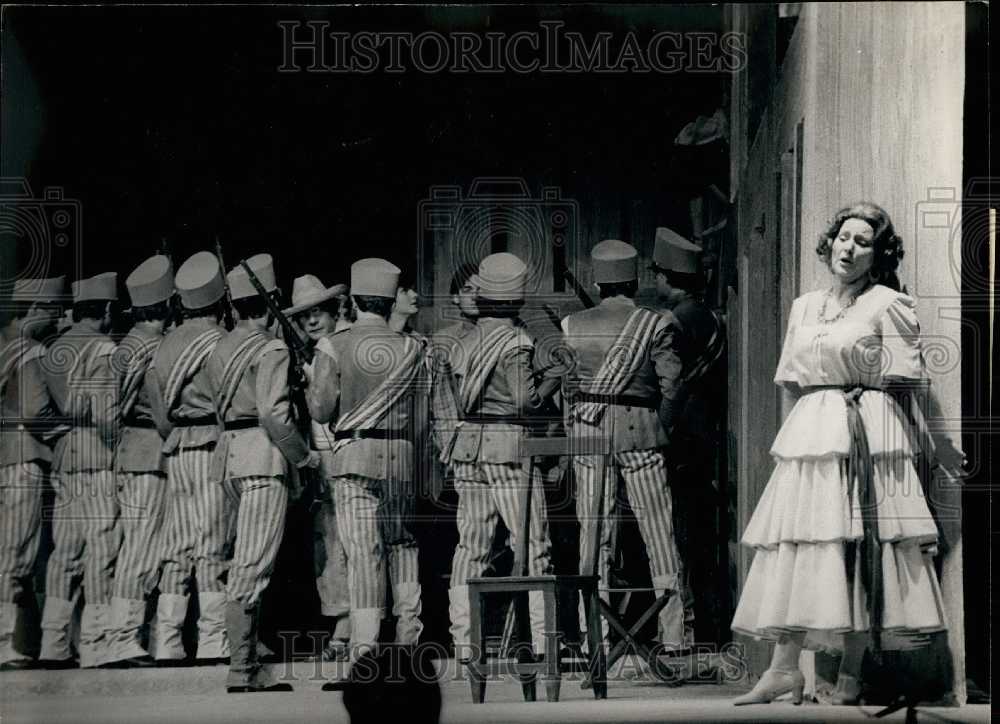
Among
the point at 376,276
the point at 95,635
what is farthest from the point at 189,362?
the point at 95,635

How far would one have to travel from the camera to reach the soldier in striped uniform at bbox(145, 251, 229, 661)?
9.02 m

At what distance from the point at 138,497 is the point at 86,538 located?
307mm

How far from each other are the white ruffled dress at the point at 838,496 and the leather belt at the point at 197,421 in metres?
2.44

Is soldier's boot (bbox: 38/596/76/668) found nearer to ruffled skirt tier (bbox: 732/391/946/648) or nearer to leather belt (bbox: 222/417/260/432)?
leather belt (bbox: 222/417/260/432)

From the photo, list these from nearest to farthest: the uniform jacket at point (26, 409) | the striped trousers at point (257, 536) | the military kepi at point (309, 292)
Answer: the striped trousers at point (257, 536), the military kepi at point (309, 292), the uniform jacket at point (26, 409)

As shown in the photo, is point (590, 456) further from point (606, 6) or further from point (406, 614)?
point (606, 6)

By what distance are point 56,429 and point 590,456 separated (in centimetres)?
243

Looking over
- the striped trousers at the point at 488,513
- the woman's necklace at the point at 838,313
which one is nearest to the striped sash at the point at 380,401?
the striped trousers at the point at 488,513

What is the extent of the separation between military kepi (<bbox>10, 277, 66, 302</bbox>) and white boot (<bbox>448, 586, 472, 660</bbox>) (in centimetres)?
225

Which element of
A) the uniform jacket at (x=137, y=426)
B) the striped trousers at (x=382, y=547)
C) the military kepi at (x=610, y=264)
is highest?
the military kepi at (x=610, y=264)

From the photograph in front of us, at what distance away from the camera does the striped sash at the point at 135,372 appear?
29.9 feet

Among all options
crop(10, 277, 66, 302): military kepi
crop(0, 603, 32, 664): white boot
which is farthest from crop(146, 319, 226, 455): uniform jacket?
crop(0, 603, 32, 664): white boot

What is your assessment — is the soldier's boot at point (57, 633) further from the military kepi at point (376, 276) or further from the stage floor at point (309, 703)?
the military kepi at point (376, 276)

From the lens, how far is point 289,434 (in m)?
8.96
